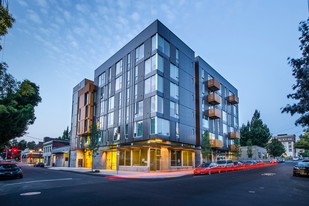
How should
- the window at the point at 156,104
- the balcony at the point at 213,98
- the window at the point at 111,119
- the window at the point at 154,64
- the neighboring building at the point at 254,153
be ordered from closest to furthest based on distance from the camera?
the window at the point at 156,104 → the window at the point at 154,64 → the window at the point at 111,119 → the balcony at the point at 213,98 → the neighboring building at the point at 254,153

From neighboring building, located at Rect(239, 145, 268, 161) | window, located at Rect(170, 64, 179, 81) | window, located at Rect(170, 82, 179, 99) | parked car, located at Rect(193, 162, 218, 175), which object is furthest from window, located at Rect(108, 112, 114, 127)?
neighboring building, located at Rect(239, 145, 268, 161)

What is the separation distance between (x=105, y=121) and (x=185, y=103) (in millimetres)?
14638

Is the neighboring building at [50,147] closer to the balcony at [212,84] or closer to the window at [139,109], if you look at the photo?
the window at [139,109]

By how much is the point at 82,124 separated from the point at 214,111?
82.8ft

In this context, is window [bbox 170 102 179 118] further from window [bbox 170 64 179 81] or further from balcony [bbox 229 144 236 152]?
balcony [bbox 229 144 236 152]

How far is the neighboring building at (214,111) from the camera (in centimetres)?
4434

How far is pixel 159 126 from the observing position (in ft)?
105

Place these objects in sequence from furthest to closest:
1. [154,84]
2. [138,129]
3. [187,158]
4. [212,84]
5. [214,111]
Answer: [212,84], [214,111], [187,158], [138,129], [154,84]

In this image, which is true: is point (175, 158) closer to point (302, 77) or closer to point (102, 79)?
point (102, 79)

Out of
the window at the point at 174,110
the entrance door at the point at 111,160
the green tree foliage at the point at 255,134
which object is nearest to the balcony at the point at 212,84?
the window at the point at 174,110

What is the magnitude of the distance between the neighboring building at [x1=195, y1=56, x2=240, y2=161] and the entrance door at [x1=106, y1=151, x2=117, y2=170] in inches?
550

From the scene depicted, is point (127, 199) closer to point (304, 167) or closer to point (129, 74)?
point (304, 167)

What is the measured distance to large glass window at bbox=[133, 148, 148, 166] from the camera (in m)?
33.5

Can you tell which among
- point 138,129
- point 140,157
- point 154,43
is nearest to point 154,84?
point 154,43
